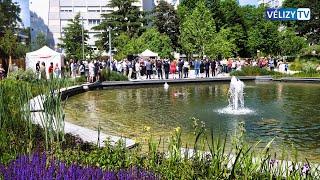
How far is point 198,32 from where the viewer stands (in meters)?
63.8

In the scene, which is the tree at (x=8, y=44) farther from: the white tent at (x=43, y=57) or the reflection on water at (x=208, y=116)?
the reflection on water at (x=208, y=116)

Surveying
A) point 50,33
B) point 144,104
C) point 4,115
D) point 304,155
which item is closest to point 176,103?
point 144,104

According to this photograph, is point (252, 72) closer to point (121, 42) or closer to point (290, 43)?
point (121, 42)

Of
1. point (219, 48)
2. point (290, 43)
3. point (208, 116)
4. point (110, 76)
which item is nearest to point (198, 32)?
point (219, 48)

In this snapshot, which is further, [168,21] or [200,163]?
[168,21]

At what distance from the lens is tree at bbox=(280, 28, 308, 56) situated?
83.8 m

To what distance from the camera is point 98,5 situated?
10381 cm

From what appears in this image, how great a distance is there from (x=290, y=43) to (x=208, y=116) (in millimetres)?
71790

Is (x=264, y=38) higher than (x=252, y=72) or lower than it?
higher

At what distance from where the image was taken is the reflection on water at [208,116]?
1242cm

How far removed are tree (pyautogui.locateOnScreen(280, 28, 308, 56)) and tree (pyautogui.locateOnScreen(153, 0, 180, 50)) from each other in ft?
66.6

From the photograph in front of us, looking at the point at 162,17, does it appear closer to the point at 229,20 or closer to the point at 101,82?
the point at 229,20

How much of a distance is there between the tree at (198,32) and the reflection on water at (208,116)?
39.6m

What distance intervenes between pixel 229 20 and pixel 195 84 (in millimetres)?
48898
